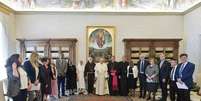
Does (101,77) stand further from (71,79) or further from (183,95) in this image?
(183,95)

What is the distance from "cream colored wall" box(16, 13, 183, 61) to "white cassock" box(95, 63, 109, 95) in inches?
112

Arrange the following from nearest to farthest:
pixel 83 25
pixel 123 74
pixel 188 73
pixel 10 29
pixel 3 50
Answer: pixel 188 73 < pixel 123 74 < pixel 3 50 < pixel 10 29 < pixel 83 25

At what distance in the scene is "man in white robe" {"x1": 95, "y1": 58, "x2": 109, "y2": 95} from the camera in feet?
57.2

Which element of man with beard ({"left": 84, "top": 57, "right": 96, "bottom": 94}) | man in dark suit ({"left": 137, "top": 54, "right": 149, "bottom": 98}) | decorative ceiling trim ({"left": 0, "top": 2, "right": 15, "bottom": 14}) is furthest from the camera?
man with beard ({"left": 84, "top": 57, "right": 96, "bottom": 94})

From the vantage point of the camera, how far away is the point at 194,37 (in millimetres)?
18125

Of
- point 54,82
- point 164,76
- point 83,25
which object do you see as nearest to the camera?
point 164,76

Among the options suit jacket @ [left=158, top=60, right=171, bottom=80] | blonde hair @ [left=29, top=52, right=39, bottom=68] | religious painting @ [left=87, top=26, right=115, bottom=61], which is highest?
religious painting @ [left=87, top=26, right=115, bottom=61]

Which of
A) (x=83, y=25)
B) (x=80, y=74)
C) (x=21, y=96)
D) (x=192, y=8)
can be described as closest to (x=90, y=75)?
(x=80, y=74)

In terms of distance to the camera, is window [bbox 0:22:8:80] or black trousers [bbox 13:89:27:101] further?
window [bbox 0:22:8:80]

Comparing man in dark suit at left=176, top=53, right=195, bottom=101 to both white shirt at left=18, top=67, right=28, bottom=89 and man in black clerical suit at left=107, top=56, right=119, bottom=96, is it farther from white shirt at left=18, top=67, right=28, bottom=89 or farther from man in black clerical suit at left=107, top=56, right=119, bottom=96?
man in black clerical suit at left=107, top=56, right=119, bottom=96

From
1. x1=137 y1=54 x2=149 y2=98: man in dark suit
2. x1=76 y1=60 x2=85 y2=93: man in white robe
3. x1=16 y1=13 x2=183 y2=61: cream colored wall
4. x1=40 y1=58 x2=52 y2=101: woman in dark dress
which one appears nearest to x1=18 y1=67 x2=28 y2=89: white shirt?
x1=40 y1=58 x2=52 y2=101: woman in dark dress

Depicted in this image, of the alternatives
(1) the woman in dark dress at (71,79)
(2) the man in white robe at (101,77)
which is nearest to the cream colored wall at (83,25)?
(1) the woman in dark dress at (71,79)

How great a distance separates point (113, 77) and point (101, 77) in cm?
56

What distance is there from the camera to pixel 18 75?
965 centimetres
